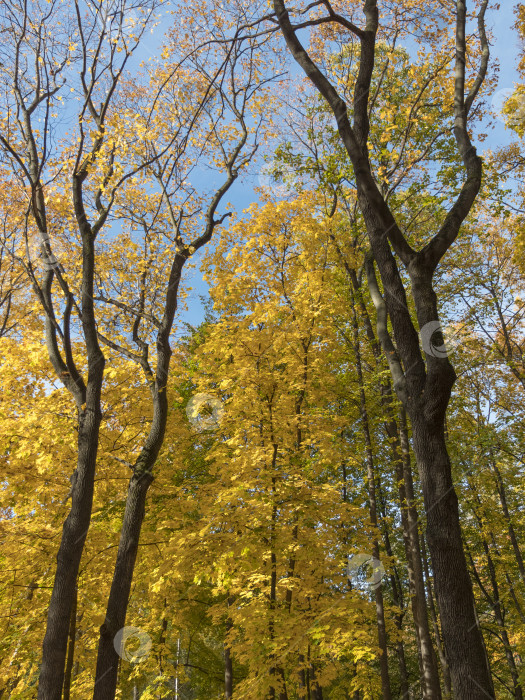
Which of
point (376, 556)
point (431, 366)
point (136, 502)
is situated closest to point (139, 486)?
point (136, 502)

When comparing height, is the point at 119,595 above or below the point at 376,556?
below

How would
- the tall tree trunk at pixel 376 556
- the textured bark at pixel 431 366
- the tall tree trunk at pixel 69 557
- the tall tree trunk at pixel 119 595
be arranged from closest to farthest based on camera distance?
the textured bark at pixel 431 366, the tall tree trunk at pixel 69 557, the tall tree trunk at pixel 119 595, the tall tree trunk at pixel 376 556

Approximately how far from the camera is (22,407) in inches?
291

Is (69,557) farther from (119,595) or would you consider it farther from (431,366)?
(431,366)

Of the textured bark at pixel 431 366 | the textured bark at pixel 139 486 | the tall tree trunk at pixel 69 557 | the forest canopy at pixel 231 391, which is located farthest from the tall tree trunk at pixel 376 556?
the tall tree trunk at pixel 69 557

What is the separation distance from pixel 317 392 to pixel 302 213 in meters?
3.96

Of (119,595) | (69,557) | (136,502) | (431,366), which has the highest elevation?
(431,366)

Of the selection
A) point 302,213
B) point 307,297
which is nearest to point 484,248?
point 302,213

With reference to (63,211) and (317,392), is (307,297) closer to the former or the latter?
(317,392)

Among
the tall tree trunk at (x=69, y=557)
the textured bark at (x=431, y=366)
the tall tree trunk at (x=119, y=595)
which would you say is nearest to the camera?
the textured bark at (x=431, y=366)

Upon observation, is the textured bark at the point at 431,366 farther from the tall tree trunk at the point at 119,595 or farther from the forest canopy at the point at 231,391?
the tall tree trunk at the point at 119,595

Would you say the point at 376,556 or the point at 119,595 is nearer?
the point at 119,595

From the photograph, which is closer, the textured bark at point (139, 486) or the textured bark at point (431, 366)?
the textured bark at point (431, 366)

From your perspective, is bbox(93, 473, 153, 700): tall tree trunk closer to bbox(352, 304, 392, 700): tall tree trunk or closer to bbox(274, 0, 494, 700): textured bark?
bbox(352, 304, 392, 700): tall tree trunk
